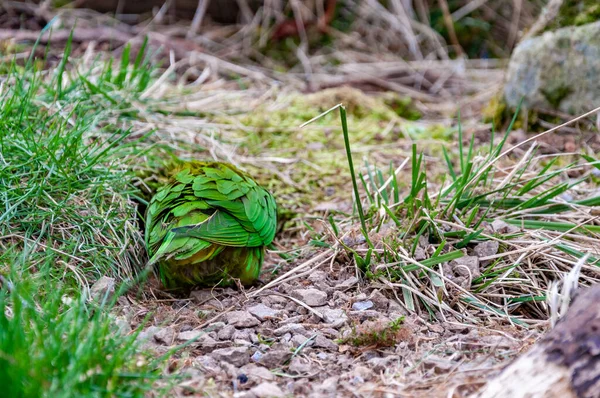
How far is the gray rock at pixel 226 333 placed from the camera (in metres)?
2.14

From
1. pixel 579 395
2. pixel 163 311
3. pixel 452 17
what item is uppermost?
pixel 452 17

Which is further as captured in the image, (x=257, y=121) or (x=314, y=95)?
(x=314, y=95)

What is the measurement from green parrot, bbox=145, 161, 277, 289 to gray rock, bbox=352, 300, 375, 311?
1.50ft

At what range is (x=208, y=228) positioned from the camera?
2.32 meters

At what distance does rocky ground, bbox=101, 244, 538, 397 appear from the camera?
72.6 inches

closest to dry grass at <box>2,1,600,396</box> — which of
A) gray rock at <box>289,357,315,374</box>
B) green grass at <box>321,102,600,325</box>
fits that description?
green grass at <box>321,102,600,325</box>

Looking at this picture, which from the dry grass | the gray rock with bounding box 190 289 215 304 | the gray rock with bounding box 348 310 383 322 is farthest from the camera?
the gray rock with bounding box 190 289 215 304

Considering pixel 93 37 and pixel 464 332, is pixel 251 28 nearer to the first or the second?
pixel 93 37

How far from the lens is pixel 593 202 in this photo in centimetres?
279

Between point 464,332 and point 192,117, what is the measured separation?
2247 millimetres

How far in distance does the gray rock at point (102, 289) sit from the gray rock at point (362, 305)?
0.87 m

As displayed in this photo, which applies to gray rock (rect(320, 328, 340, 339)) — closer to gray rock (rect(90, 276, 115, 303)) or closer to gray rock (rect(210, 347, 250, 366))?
gray rock (rect(210, 347, 250, 366))

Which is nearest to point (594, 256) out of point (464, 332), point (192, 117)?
point (464, 332)

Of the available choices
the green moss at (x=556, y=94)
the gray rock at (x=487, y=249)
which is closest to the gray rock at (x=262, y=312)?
→ the gray rock at (x=487, y=249)
